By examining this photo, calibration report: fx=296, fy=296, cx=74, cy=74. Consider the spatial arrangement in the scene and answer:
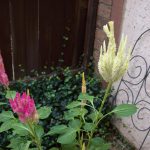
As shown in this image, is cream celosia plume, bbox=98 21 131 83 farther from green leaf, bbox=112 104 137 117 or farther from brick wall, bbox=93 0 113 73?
brick wall, bbox=93 0 113 73

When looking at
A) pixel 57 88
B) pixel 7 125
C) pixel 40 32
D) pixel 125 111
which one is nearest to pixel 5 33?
pixel 40 32

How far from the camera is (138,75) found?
2.59m

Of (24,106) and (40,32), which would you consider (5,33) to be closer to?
(40,32)

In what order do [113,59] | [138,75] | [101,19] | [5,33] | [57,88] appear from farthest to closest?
1. [57,88]
2. [101,19]
3. [5,33]
4. [138,75]
5. [113,59]

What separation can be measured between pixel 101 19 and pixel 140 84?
82 centimetres

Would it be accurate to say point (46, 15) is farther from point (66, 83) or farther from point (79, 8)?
point (66, 83)

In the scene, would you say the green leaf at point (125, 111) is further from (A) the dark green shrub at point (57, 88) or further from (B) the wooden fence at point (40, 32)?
(B) the wooden fence at point (40, 32)

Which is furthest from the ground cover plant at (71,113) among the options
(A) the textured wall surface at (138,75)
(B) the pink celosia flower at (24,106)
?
(A) the textured wall surface at (138,75)

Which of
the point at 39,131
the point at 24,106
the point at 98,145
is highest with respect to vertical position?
the point at 24,106

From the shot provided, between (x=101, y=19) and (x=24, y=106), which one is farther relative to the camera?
(x=101, y=19)

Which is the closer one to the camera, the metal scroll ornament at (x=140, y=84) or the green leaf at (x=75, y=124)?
the green leaf at (x=75, y=124)

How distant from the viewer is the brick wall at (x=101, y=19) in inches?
113

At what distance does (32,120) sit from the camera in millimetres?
1470

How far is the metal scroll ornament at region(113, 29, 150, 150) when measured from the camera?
8.14ft
